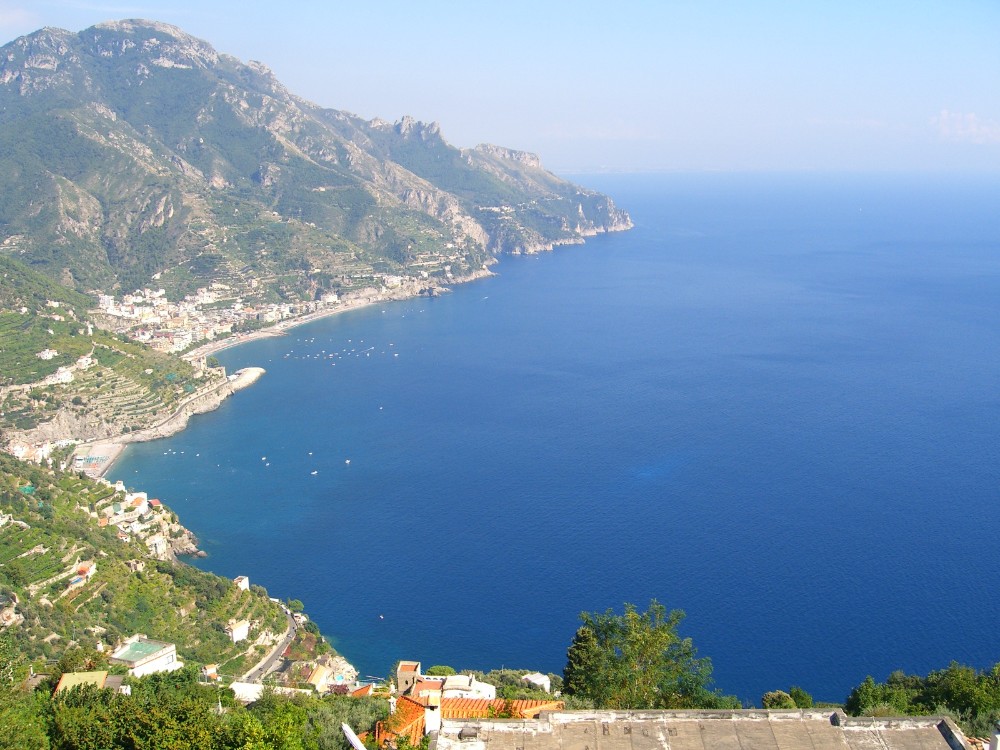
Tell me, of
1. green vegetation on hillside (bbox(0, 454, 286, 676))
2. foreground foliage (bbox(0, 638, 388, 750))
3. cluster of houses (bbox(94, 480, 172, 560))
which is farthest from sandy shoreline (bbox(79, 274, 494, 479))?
foreground foliage (bbox(0, 638, 388, 750))

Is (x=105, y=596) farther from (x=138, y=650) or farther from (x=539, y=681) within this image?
(x=539, y=681)

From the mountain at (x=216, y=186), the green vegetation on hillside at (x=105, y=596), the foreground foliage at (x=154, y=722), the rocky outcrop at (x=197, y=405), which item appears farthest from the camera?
the mountain at (x=216, y=186)

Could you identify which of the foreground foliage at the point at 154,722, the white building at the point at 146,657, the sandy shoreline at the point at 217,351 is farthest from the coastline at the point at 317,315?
the foreground foliage at the point at 154,722

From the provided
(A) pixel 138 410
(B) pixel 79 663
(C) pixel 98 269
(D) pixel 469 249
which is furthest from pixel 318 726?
(D) pixel 469 249

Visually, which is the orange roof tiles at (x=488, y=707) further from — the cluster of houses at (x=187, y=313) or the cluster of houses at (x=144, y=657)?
the cluster of houses at (x=187, y=313)

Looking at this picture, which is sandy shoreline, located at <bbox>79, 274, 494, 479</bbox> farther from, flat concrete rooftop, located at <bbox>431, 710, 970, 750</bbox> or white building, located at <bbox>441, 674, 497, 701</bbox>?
flat concrete rooftop, located at <bbox>431, 710, 970, 750</bbox>

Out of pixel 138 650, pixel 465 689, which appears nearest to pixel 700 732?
pixel 465 689
